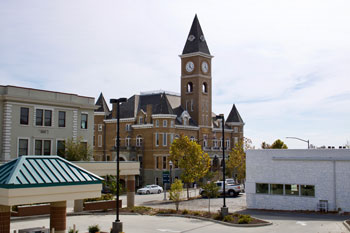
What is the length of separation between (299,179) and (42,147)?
2405 cm

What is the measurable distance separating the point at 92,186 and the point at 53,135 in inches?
991

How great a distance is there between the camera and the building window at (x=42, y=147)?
4053 cm

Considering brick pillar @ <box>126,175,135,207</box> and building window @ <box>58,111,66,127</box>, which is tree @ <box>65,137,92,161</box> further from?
brick pillar @ <box>126,175,135,207</box>

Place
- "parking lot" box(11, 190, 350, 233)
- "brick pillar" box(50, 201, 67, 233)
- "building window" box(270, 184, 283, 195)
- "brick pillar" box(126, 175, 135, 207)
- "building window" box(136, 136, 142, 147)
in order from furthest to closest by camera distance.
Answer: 1. "building window" box(136, 136, 142, 147)
2. "brick pillar" box(126, 175, 135, 207)
3. "building window" box(270, 184, 283, 195)
4. "parking lot" box(11, 190, 350, 233)
5. "brick pillar" box(50, 201, 67, 233)

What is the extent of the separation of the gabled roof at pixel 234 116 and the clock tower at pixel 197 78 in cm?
927

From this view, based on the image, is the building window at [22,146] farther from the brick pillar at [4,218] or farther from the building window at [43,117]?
the brick pillar at [4,218]

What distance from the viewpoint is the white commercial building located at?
110 ft

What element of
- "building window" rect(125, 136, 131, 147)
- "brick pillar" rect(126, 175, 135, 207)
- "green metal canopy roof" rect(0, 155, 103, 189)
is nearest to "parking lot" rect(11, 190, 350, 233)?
"brick pillar" rect(126, 175, 135, 207)

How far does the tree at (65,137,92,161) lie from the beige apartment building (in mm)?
812

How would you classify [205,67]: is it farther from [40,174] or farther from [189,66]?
[40,174]

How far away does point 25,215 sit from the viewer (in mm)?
31672

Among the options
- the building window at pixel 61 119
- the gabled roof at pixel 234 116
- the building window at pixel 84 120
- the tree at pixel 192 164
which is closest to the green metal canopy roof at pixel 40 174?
the building window at pixel 61 119

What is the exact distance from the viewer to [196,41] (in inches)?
3228

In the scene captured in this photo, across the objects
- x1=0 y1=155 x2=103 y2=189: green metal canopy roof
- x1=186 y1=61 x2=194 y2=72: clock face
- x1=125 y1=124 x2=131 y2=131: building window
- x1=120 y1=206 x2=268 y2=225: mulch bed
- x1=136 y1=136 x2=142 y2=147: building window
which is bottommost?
x1=120 y1=206 x2=268 y2=225: mulch bed
